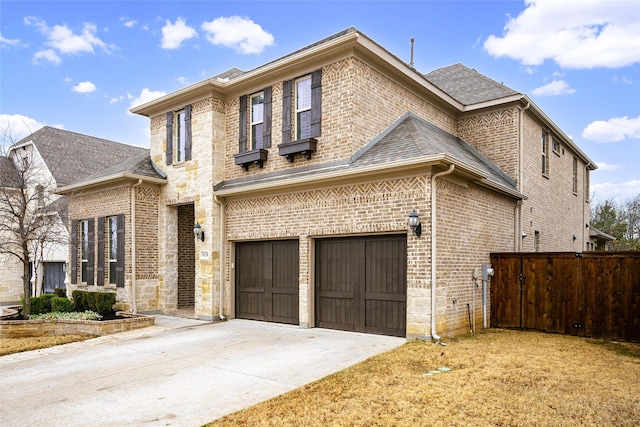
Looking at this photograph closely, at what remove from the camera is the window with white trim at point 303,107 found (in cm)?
1084

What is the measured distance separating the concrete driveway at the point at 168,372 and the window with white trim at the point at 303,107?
476cm

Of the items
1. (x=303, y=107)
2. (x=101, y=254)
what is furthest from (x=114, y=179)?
(x=303, y=107)

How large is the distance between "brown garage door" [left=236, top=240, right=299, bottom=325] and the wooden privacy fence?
16.3 feet

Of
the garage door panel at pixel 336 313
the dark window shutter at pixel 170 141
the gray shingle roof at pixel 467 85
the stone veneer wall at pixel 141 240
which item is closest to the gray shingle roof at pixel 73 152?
Answer: the stone veneer wall at pixel 141 240

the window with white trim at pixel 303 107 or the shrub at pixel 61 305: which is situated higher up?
the window with white trim at pixel 303 107

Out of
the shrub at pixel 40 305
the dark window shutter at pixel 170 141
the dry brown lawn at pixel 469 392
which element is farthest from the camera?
the dark window shutter at pixel 170 141

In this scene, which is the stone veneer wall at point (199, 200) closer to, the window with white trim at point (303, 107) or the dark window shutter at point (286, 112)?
the dark window shutter at point (286, 112)

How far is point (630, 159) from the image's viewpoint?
115 feet

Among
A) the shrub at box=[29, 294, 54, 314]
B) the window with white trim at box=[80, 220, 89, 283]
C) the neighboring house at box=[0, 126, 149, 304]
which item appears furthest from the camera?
the neighboring house at box=[0, 126, 149, 304]

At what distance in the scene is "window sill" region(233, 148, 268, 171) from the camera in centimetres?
1141

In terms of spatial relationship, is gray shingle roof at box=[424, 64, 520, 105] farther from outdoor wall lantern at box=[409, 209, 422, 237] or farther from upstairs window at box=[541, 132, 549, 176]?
outdoor wall lantern at box=[409, 209, 422, 237]

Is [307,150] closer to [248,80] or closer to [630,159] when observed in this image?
[248,80]

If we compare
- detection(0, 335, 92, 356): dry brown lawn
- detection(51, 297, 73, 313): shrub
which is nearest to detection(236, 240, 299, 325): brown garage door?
detection(0, 335, 92, 356): dry brown lawn

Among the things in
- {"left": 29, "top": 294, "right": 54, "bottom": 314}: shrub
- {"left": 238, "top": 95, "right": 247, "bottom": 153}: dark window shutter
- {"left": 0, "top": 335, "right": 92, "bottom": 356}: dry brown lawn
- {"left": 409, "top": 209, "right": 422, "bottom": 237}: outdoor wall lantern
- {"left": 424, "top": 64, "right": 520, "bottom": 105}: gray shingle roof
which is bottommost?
{"left": 0, "top": 335, "right": 92, "bottom": 356}: dry brown lawn
